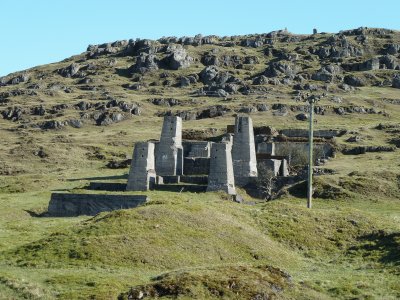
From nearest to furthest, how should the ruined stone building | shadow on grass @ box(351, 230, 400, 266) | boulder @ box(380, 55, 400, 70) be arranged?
1. shadow on grass @ box(351, 230, 400, 266)
2. the ruined stone building
3. boulder @ box(380, 55, 400, 70)

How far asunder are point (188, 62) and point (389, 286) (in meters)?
173

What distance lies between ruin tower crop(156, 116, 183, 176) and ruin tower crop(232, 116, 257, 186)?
587 cm

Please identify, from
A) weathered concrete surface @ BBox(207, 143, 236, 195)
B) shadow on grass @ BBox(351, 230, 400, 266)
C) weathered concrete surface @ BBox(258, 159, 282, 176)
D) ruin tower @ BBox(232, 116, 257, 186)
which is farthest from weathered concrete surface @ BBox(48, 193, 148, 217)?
weathered concrete surface @ BBox(258, 159, 282, 176)

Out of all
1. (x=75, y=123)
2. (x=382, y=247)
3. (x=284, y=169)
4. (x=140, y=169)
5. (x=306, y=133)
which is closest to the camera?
(x=382, y=247)

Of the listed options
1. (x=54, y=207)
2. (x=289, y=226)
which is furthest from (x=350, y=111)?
(x=289, y=226)

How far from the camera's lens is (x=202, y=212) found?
3825 cm

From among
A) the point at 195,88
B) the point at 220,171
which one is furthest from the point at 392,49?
the point at 220,171

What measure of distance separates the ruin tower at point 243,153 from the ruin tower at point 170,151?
5874mm

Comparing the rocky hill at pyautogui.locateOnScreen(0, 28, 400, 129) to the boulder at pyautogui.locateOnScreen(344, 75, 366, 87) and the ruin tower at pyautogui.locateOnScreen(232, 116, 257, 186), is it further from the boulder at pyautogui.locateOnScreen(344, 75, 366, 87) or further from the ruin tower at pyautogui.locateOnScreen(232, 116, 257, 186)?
the ruin tower at pyautogui.locateOnScreen(232, 116, 257, 186)

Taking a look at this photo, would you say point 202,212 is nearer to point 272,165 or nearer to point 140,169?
point 140,169

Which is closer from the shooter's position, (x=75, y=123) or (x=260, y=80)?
(x=75, y=123)

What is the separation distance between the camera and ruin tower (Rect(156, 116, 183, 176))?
7069cm

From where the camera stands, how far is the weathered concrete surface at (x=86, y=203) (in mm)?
54344

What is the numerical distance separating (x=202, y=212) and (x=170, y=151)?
33098 mm
